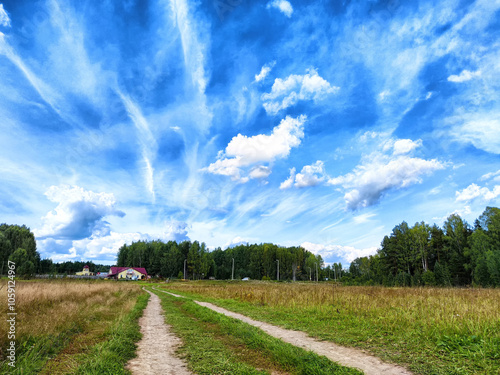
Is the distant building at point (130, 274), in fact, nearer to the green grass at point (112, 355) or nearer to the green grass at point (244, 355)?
the green grass at point (112, 355)

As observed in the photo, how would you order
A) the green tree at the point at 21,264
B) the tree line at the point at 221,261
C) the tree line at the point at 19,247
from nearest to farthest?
the green tree at the point at 21,264 < the tree line at the point at 19,247 < the tree line at the point at 221,261

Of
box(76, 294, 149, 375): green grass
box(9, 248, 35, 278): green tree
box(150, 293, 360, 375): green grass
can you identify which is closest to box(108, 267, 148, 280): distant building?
box(9, 248, 35, 278): green tree

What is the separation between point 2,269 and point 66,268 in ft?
302

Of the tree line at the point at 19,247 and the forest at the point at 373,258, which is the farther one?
the tree line at the point at 19,247

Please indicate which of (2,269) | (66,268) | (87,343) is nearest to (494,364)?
(87,343)

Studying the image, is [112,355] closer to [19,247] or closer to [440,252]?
[440,252]

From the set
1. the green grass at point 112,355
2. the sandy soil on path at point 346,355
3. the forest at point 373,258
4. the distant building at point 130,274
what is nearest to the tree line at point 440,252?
the forest at point 373,258

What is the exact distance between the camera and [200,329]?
10.0m

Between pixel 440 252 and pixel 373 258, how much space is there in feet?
91.9

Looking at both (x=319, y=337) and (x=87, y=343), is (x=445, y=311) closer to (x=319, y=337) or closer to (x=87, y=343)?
(x=319, y=337)

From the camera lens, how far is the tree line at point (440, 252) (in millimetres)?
46438

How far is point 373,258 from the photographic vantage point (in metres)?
90.0

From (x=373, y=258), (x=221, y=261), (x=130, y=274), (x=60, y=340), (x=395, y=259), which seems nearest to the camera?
(x=60, y=340)

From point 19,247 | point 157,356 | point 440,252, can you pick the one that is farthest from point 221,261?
point 157,356
